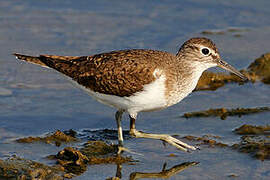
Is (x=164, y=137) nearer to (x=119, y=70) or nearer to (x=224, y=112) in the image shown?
(x=119, y=70)

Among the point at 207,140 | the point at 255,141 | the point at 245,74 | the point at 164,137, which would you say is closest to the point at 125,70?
the point at 164,137

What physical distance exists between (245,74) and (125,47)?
125 inches

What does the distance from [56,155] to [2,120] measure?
2046 millimetres

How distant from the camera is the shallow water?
9.75 meters

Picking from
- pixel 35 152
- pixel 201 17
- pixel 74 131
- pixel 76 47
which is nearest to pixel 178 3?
pixel 201 17

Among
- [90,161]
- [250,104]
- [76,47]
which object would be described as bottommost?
[90,161]

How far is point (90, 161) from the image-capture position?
9.48 meters

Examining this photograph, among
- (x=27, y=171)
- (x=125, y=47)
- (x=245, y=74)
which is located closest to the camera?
(x=27, y=171)

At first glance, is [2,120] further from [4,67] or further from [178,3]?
[178,3]

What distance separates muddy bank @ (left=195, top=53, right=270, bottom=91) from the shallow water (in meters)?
0.24

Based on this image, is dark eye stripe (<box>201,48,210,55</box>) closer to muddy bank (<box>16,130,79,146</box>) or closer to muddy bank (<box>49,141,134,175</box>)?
muddy bank (<box>49,141,134,175</box>)

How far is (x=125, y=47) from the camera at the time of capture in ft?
48.6

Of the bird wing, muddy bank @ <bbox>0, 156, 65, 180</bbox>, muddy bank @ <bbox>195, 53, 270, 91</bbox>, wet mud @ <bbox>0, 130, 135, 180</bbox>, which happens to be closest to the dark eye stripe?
the bird wing

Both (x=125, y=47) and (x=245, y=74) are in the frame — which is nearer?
(x=245, y=74)
